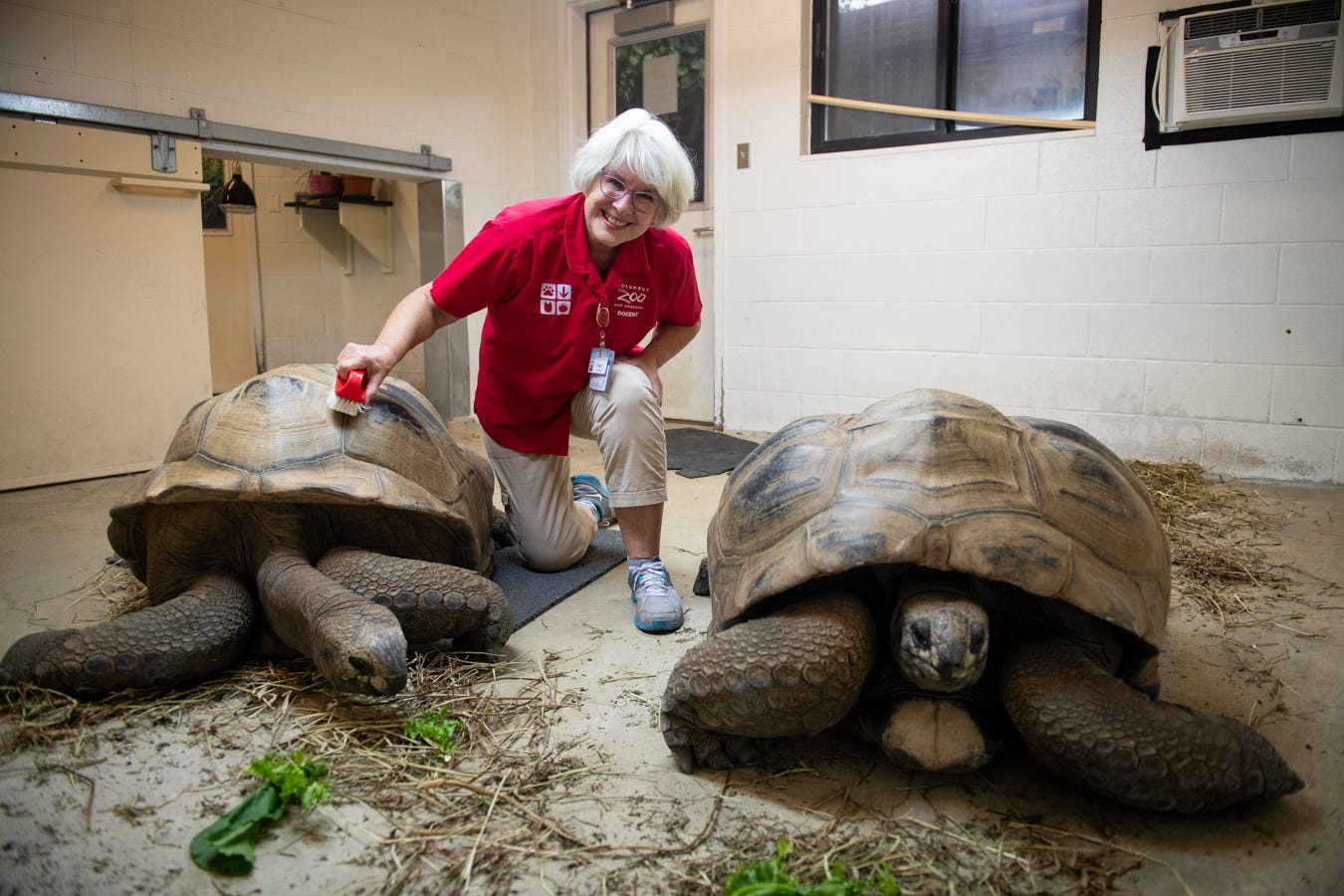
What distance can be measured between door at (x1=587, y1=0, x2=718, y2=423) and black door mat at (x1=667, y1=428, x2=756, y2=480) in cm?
53

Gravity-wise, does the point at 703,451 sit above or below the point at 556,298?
below

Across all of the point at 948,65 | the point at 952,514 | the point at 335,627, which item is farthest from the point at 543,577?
the point at 948,65

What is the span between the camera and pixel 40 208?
4.38 meters

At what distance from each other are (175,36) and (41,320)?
1633mm

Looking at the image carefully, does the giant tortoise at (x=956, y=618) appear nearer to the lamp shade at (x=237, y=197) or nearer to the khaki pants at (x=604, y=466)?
the khaki pants at (x=604, y=466)

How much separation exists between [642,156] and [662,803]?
1.80 metres

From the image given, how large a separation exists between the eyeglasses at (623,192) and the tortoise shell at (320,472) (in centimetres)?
89

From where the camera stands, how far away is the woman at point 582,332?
8.89 feet

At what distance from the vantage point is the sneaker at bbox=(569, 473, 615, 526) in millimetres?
3785

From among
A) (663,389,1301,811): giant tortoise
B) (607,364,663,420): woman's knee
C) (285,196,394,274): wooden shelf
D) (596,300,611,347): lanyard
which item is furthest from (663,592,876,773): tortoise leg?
(285,196,394,274): wooden shelf

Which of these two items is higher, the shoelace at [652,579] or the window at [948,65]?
the window at [948,65]

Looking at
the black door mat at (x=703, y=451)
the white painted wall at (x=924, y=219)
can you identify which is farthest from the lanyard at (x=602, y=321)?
the white painted wall at (x=924, y=219)

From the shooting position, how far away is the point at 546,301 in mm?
2832

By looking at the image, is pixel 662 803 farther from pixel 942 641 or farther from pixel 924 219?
pixel 924 219
